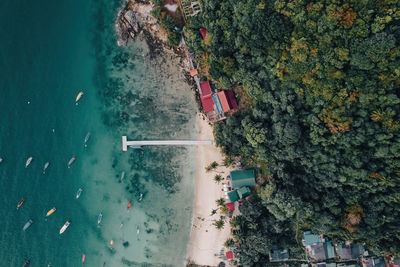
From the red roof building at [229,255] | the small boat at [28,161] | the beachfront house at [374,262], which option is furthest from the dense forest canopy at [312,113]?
the small boat at [28,161]

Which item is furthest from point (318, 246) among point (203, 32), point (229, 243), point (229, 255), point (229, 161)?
point (203, 32)

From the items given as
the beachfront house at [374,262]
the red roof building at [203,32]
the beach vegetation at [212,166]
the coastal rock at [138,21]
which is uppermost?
the coastal rock at [138,21]

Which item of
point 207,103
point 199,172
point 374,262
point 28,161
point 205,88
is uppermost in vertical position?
point 205,88

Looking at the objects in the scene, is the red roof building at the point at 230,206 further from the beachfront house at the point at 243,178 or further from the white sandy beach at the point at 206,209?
the beachfront house at the point at 243,178

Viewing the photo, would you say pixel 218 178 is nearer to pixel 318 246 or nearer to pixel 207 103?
pixel 207 103

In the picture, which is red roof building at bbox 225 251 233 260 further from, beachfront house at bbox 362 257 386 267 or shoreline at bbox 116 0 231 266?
beachfront house at bbox 362 257 386 267

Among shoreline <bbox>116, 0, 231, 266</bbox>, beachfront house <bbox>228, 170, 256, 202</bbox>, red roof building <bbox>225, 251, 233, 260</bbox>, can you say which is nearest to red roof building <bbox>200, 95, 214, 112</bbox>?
shoreline <bbox>116, 0, 231, 266</bbox>

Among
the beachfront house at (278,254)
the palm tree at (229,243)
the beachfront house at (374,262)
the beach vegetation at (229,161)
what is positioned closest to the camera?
the beachfront house at (374,262)
